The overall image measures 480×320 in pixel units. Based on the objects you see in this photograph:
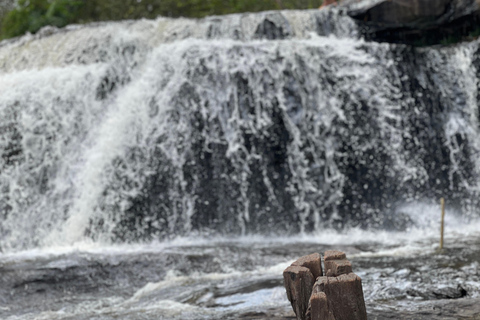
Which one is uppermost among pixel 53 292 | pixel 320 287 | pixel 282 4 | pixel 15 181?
pixel 282 4

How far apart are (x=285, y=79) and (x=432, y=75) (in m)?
2.65

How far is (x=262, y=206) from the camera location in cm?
780

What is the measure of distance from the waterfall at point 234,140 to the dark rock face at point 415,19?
0.83m

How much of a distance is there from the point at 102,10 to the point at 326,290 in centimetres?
1567

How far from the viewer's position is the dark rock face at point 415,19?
9.34 m

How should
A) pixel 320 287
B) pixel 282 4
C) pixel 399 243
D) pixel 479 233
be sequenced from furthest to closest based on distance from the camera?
pixel 282 4
pixel 479 233
pixel 399 243
pixel 320 287

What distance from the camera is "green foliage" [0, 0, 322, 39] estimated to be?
616 inches

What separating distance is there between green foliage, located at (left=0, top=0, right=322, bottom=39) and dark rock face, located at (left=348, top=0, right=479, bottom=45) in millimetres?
6727

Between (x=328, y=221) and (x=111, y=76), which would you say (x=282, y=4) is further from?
(x=328, y=221)

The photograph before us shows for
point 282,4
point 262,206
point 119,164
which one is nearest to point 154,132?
point 119,164

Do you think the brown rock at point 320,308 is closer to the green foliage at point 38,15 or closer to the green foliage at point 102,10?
the green foliage at point 102,10

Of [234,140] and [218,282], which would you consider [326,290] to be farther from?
[234,140]

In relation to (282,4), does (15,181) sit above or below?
below

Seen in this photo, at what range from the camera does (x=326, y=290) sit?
7.40 ft
